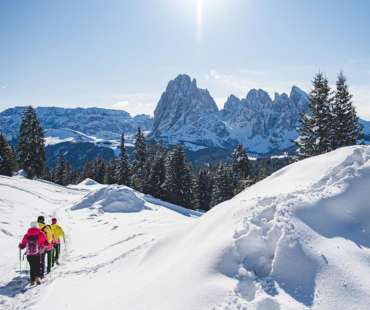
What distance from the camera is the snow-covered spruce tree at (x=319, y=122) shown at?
3375cm

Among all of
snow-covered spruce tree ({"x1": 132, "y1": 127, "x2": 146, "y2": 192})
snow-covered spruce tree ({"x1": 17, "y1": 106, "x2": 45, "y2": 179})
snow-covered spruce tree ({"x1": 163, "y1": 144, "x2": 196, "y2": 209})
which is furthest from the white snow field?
snow-covered spruce tree ({"x1": 132, "y1": 127, "x2": 146, "y2": 192})

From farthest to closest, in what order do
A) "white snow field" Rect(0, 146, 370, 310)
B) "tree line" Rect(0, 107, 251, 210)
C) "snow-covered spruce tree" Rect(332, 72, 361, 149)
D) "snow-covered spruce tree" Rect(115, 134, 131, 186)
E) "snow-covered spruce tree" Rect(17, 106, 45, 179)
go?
1. "snow-covered spruce tree" Rect(115, 134, 131, 186)
2. "snow-covered spruce tree" Rect(17, 106, 45, 179)
3. "tree line" Rect(0, 107, 251, 210)
4. "snow-covered spruce tree" Rect(332, 72, 361, 149)
5. "white snow field" Rect(0, 146, 370, 310)

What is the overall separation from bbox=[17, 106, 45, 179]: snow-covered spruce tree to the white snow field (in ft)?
146

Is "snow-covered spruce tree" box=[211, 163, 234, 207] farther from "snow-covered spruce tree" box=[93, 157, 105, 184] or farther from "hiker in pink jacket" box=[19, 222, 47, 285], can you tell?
"hiker in pink jacket" box=[19, 222, 47, 285]

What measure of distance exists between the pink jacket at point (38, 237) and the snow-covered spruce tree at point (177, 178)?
40780mm

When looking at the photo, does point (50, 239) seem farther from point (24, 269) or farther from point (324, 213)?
point (324, 213)

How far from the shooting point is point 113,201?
30.6m

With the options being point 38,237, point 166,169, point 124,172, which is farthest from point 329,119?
point 124,172

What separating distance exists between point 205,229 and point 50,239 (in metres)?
6.39

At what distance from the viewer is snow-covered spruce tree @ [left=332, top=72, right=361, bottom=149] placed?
1304 inches

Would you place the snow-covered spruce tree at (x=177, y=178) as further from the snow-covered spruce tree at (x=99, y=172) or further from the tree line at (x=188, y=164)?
the snow-covered spruce tree at (x=99, y=172)

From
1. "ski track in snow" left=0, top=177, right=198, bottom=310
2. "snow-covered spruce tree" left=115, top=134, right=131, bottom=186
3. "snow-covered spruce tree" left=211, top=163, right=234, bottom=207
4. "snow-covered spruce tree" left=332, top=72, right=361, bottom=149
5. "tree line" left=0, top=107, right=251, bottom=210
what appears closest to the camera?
"ski track in snow" left=0, top=177, right=198, bottom=310

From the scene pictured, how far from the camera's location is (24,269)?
12.1 m

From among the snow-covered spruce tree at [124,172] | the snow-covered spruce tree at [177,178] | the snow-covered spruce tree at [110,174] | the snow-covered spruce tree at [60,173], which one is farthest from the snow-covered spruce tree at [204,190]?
the snow-covered spruce tree at [60,173]
